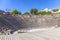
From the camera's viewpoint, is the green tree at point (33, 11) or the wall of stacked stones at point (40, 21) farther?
the green tree at point (33, 11)

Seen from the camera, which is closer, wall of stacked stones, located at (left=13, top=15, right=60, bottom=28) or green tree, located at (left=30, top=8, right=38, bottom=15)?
wall of stacked stones, located at (left=13, top=15, right=60, bottom=28)

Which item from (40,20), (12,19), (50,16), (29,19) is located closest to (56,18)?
(50,16)

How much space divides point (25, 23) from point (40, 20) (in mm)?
6240

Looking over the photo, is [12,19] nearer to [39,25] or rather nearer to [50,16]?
[39,25]

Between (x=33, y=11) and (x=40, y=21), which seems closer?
(x=40, y=21)

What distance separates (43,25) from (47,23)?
2.28 m

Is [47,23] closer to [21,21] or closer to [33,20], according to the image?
[33,20]

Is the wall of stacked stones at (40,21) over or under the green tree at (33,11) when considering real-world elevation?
under

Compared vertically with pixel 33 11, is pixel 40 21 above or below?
below

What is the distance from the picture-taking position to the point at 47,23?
4969 cm

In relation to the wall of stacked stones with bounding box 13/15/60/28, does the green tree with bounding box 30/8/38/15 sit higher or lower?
higher

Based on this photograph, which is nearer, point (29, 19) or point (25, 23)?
point (25, 23)

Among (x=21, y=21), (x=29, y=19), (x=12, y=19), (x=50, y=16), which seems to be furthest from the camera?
(x=50, y=16)

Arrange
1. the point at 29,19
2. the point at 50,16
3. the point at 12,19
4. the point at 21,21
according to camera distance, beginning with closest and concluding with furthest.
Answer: the point at 12,19 < the point at 21,21 < the point at 29,19 < the point at 50,16
